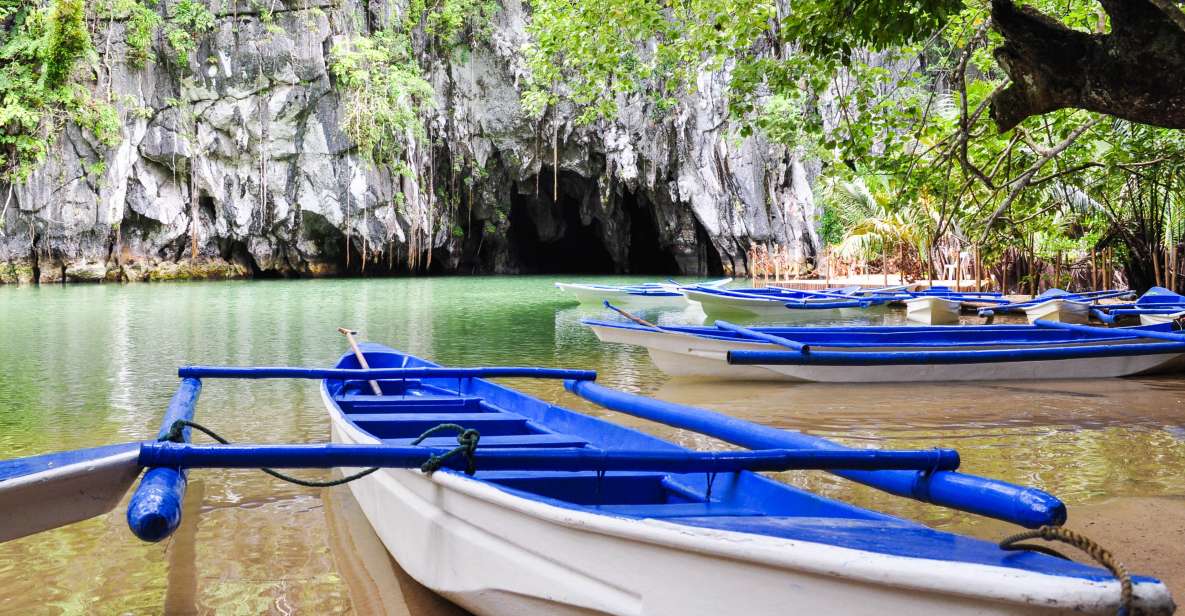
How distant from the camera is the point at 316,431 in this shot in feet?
16.7

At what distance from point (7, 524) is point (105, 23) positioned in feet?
84.2

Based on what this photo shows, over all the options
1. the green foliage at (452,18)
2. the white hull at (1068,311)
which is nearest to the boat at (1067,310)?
the white hull at (1068,311)

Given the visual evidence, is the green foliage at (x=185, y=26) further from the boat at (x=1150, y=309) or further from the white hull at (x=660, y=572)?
the white hull at (x=660, y=572)

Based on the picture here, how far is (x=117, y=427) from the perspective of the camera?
16.8 feet

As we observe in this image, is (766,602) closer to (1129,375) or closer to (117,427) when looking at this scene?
(117,427)

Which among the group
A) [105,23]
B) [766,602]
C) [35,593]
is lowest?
[35,593]

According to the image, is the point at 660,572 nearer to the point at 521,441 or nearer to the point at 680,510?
the point at 680,510

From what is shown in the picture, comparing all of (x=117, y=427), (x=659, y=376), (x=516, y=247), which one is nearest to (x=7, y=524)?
(x=117, y=427)

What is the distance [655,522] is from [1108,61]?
282 centimetres

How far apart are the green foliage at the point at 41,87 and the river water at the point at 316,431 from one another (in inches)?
500

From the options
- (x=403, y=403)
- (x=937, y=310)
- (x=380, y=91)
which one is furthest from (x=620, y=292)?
(x=403, y=403)

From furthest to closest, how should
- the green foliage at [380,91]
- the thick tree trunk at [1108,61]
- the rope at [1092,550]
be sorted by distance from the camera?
the green foliage at [380,91] → the thick tree trunk at [1108,61] → the rope at [1092,550]

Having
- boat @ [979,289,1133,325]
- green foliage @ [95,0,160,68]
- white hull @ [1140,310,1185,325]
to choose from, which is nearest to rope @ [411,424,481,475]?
Result: white hull @ [1140,310,1185,325]

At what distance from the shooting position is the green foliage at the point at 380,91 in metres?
24.1
